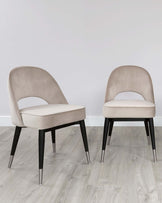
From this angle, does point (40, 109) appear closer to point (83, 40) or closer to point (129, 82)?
point (129, 82)

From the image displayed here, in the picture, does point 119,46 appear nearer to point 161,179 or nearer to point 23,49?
point 23,49

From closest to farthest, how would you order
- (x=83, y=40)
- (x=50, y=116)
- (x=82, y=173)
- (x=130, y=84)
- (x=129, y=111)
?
(x=50, y=116) < (x=82, y=173) < (x=129, y=111) < (x=130, y=84) < (x=83, y=40)

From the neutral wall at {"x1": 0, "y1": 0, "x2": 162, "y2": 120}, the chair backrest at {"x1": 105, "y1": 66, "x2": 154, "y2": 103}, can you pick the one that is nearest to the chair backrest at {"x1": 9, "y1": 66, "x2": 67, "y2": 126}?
the chair backrest at {"x1": 105, "y1": 66, "x2": 154, "y2": 103}

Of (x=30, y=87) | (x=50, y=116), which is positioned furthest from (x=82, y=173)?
(x=30, y=87)

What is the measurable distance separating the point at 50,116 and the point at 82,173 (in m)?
0.48

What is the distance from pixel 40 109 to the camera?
229 cm

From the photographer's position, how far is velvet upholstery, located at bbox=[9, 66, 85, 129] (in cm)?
211

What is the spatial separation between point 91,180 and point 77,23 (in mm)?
2104

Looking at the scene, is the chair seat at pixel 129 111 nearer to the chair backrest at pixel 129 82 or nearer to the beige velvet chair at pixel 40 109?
the beige velvet chair at pixel 40 109

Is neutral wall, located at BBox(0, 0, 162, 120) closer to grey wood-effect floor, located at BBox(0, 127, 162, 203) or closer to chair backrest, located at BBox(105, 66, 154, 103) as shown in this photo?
chair backrest, located at BBox(105, 66, 154, 103)

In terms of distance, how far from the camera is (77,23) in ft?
12.0

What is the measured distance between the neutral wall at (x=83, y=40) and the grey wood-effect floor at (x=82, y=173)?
793mm

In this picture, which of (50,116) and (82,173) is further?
(82,173)

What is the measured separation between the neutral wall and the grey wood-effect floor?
31.2 inches
